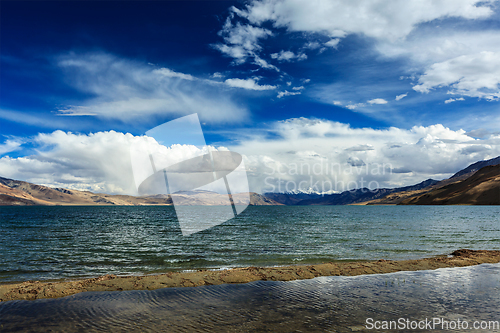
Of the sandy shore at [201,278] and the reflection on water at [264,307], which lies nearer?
the reflection on water at [264,307]

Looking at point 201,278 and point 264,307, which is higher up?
point 264,307

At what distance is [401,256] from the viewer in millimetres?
25547

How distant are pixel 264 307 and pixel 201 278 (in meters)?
5.68

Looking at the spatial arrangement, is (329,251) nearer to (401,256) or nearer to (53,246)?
(401,256)

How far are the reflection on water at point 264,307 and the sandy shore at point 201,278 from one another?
2.77 feet

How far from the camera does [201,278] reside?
51.4ft

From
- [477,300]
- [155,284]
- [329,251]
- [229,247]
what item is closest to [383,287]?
[477,300]

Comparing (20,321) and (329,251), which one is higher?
(20,321)

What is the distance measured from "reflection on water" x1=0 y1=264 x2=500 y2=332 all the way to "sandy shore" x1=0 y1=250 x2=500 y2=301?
2.77 feet

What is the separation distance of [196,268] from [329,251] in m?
15.5

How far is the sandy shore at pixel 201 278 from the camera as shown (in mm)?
13422

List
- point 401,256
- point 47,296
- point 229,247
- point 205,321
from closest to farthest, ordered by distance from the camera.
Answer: point 205,321 → point 47,296 → point 401,256 → point 229,247

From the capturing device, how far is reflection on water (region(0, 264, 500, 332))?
967 centimetres

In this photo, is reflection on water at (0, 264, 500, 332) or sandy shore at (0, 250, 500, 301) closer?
reflection on water at (0, 264, 500, 332)
